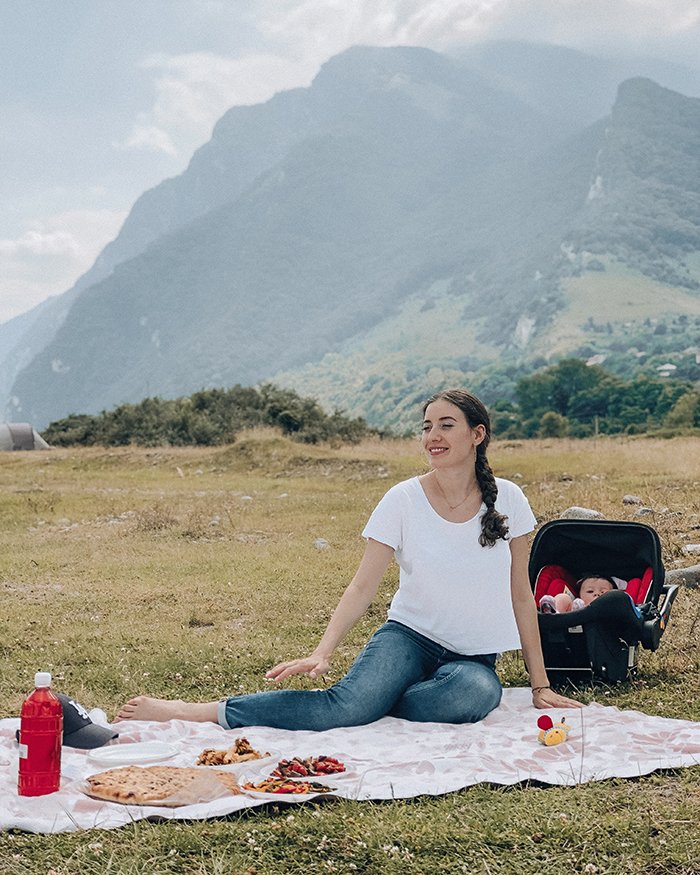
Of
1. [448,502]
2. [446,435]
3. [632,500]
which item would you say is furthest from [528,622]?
[632,500]

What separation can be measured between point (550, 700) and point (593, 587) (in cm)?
133

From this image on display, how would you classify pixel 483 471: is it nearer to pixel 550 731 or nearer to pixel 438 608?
pixel 438 608

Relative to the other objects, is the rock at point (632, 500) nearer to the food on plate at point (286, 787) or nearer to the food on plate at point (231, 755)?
the food on plate at point (231, 755)

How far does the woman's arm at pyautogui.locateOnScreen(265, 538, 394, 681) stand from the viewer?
4113 millimetres

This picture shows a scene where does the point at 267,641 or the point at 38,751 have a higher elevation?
the point at 38,751

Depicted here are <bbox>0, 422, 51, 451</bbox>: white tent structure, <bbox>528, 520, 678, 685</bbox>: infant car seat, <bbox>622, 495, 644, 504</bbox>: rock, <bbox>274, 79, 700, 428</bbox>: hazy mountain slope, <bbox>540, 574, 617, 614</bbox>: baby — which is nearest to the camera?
<bbox>528, 520, 678, 685</bbox>: infant car seat

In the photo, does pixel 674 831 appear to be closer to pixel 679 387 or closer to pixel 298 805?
pixel 298 805

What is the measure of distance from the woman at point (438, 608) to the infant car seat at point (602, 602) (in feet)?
1.76

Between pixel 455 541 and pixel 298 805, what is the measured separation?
5.51 ft

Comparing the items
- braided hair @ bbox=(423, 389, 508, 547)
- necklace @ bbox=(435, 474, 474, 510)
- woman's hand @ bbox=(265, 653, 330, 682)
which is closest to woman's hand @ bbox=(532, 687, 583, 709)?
braided hair @ bbox=(423, 389, 508, 547)

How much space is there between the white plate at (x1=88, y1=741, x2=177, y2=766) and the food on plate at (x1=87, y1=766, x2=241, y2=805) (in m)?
0.10

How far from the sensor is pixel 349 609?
4.39 meters

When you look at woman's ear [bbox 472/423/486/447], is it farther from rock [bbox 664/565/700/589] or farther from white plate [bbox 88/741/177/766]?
rock [bbox 664/565/700/589]

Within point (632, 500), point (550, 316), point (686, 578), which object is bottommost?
point (686, 578)
